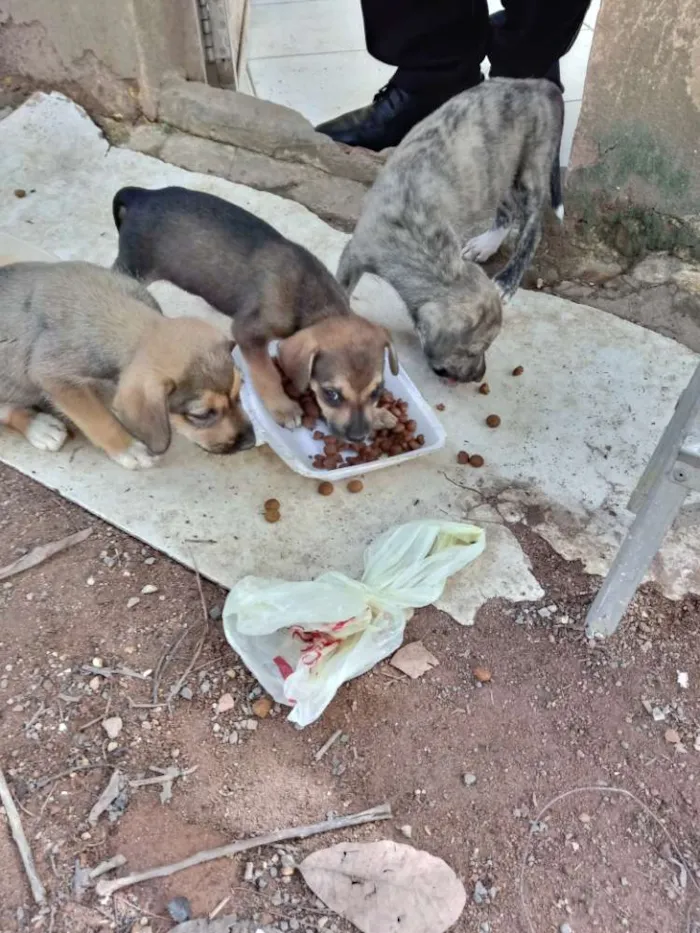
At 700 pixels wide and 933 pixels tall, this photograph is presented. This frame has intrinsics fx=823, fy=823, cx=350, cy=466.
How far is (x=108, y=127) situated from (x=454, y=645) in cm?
446

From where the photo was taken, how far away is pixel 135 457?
3705 mm

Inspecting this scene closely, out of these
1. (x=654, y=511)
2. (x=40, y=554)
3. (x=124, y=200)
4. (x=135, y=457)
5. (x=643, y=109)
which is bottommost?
(x=40, y=554)

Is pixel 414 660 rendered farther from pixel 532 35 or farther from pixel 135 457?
pixel 532 35

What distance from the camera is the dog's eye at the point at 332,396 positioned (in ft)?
11.6

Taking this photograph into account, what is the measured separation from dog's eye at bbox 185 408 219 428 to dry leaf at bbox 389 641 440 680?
1.19 metres

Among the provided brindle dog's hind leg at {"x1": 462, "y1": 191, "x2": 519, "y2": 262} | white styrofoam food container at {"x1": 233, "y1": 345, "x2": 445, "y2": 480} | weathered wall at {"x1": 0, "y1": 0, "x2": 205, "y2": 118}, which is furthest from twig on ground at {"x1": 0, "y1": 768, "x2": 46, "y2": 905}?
weathered wall at {"x1": 0, "y1": 0, "x2": 205, "y2": 118}

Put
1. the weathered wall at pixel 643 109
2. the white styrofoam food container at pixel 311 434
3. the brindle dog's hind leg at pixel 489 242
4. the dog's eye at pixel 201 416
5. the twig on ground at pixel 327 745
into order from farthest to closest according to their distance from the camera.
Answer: the brindle dog's hind leg at pixel 489 242 < the weathered wall at pixel 643 109 < the white styrofoam food container at pixel 311 434 < the dog's eye at pixel 201 416 < the twig on ground at pixel 327 745

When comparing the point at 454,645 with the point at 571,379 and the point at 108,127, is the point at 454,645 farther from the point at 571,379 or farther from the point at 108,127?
the point at 108,127

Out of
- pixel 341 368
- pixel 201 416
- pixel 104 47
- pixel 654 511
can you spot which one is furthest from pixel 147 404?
pixel 104 47

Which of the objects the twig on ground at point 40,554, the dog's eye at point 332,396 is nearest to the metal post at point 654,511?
the dog's eye at point 332,396

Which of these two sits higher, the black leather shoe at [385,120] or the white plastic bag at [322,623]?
the black leather shoe at [385,120]

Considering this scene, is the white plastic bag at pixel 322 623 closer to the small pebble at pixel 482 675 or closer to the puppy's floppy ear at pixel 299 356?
the small pebble at pixel 482 675

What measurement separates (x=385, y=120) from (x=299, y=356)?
326cm

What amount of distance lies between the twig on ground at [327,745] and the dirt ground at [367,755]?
0.02m
